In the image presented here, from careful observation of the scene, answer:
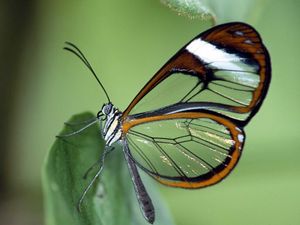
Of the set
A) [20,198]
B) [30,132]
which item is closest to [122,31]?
[30,132]

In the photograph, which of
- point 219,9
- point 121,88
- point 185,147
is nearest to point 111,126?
point 185,147

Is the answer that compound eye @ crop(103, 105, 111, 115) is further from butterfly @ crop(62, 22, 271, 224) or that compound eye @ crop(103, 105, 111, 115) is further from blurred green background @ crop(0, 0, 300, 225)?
blurred green background @ crop(0, 0, 300, 225)

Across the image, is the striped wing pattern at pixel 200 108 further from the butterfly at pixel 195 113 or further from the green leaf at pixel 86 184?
the green leaf at pixel 86 184

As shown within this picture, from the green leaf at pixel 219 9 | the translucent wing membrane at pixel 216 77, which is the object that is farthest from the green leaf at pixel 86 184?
the green leaf at pixel 219 9

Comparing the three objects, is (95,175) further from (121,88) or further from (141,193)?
(121,88)

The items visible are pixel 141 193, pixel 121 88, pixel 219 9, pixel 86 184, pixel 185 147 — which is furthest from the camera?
pixel 121 88
